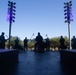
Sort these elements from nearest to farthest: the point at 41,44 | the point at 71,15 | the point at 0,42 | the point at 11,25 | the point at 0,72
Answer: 1. the point at 0,72
2. the point at 0,42
3. the point at 41,44
4. the point at 11,25
5. the point at 71,15

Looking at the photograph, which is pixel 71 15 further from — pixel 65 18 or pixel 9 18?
pixel 9 18

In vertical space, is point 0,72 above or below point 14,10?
below

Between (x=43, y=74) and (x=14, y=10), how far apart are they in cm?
3164

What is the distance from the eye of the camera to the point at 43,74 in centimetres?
841

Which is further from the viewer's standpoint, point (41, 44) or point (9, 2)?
point (9, 2)

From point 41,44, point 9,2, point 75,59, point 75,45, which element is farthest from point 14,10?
point 75,59

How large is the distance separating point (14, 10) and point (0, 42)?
9.65 meters

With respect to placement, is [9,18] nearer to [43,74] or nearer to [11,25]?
[11,25]

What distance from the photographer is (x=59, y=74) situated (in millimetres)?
8422

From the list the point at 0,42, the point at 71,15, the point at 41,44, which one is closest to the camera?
the point at 0,42

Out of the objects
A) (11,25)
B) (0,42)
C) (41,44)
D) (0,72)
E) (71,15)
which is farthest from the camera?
(71,15)

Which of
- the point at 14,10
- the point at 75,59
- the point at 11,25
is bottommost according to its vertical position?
the point at 75,59

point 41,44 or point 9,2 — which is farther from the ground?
point 9,2

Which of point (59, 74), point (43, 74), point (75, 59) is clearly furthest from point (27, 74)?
point (75, 59)
